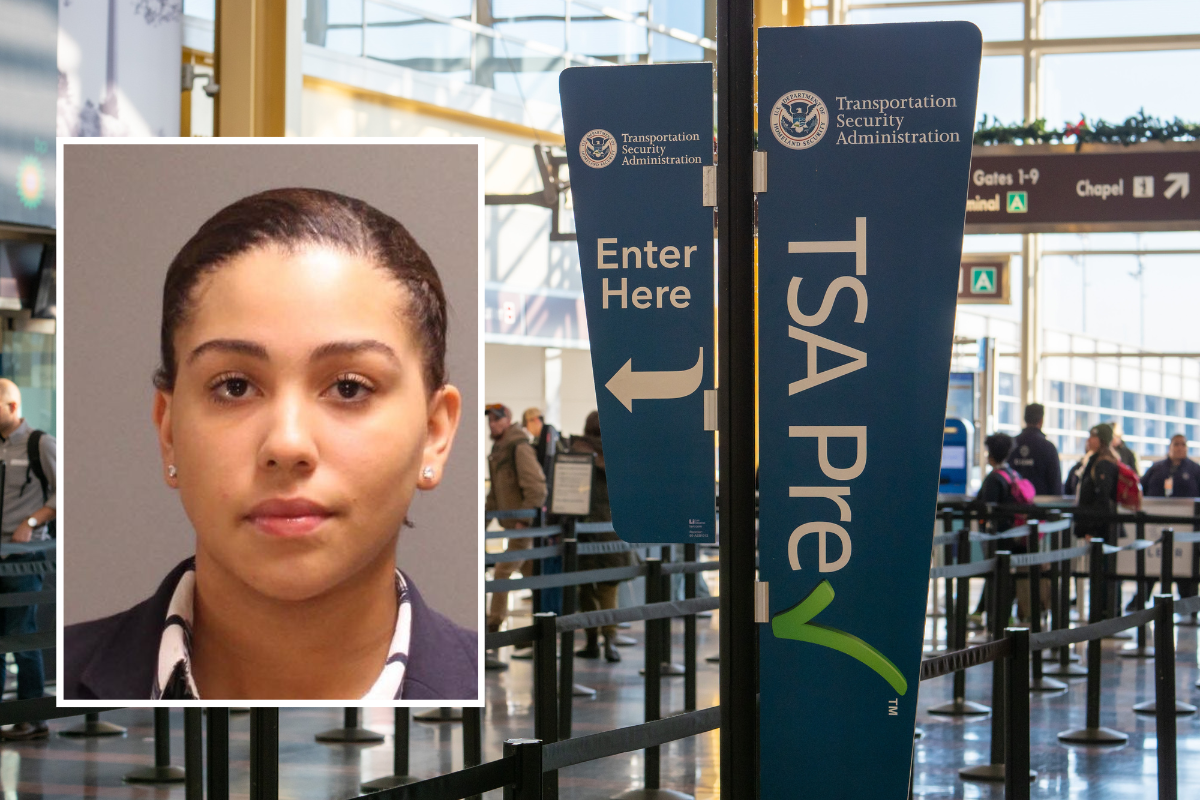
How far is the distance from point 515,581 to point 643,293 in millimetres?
2881

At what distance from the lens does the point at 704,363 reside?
A: 415cm

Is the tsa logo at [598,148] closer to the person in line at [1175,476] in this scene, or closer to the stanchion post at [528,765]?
the stanchion post at [528,765]

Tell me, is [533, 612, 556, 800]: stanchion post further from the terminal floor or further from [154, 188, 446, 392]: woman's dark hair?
[154, 188, 446, 392]: woman's dark hair

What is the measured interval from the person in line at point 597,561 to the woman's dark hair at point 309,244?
7.00 metres

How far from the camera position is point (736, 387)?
304cm

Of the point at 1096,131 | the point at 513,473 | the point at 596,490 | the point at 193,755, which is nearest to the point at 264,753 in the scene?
the point at 193,755

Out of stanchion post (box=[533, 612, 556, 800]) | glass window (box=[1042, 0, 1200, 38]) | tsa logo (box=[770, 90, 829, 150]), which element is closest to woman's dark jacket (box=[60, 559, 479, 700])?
tsa logo (box=[770, 90, 829, 150])

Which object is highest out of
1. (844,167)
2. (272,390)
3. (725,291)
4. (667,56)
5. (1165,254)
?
(667,56)

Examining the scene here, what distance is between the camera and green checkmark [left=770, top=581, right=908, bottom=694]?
10.4ft

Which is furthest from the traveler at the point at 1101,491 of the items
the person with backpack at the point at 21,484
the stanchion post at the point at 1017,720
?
the person with backpack at the point at 21,484

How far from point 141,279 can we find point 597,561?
7.69 m

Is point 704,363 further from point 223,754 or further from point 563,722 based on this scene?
point 563,722

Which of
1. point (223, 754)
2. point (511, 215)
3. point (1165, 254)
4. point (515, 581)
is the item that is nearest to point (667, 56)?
point (511, 215)

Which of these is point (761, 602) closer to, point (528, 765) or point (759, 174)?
point (528, 765)
